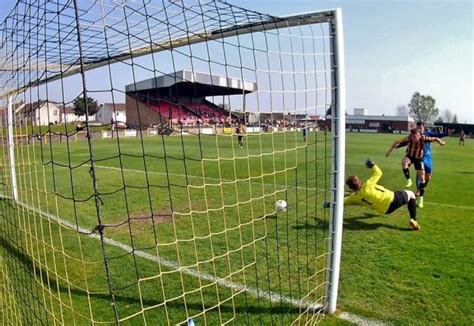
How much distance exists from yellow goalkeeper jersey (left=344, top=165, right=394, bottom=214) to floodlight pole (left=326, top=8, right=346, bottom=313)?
2.41 metres

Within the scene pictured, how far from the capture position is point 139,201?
8.32 meters

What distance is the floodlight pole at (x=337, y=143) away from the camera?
346 centimetres

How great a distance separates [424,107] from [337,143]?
10174 centimetres

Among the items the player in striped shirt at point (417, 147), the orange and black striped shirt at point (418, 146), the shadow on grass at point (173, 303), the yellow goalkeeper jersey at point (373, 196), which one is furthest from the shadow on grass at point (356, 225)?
the orange and black striped shirt at point (418, 146)

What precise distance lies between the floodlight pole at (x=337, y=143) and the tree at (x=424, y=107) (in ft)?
321

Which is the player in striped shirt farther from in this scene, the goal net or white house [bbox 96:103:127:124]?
white house [bbox 96:103:127:124]

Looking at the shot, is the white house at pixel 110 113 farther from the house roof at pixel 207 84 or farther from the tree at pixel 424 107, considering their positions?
the tree at pixel 424 107

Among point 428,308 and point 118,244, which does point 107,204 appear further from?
point 428,308

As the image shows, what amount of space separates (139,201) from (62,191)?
9.32 feet

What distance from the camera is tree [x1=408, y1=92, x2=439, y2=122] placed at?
306 ft

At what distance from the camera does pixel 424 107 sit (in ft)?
310

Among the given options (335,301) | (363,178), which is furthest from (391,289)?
(363,178)

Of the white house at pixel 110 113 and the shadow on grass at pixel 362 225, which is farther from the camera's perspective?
the shadow on grass at pixel 362 225

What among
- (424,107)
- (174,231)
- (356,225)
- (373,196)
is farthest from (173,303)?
(424,107)
